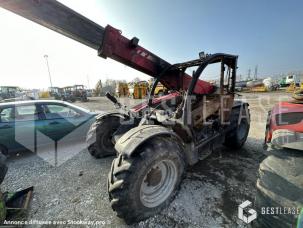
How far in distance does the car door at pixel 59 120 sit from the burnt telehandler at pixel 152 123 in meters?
1.43

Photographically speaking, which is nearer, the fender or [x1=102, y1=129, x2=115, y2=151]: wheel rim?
the fender


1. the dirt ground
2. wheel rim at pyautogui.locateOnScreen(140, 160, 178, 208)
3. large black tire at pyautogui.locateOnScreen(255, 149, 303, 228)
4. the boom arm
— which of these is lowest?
the dirt ground

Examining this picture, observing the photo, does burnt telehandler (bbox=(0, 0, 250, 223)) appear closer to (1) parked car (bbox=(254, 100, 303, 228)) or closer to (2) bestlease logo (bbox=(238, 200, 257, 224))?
(2) bestlease logo (bbox=(238, 200, 257, 224))

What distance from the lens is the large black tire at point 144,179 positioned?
1.88m

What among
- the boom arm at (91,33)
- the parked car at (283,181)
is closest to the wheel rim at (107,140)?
the boom arm at (91,33)

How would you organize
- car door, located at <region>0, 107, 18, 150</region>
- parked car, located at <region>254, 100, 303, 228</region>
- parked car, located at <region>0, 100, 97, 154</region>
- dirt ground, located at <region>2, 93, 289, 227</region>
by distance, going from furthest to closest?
parked car, located at <region>0, 100, 97, 154</region>
car door, located at <region>0, 107, 18, 150</region>
dirt ground, located at <region>2, 93, 289, 227</region>
parked car, located at <region>254, 100, 303, 228</region>

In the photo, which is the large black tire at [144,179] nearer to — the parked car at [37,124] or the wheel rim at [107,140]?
the wheel rim at [107,140]

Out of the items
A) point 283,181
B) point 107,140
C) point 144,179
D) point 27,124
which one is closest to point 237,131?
point 283,181

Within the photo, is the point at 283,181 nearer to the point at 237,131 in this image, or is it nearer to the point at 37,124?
the point at 237,131

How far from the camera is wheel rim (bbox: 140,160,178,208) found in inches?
87.6

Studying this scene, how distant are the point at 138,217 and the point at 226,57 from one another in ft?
10.6

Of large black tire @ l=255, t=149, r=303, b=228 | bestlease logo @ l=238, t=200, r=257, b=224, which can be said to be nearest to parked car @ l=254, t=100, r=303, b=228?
large black tire @ l=255, t=149, r=303, b=228

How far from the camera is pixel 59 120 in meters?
4.48

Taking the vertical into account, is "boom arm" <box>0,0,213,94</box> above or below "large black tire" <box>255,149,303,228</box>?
above
